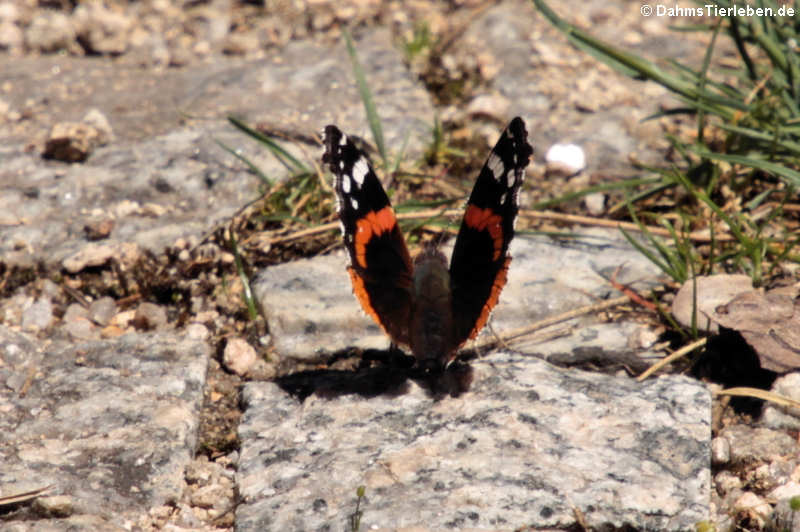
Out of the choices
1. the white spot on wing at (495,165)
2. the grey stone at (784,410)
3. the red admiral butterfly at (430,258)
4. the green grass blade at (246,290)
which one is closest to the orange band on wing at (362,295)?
the red admiral butterfly at (430,258)

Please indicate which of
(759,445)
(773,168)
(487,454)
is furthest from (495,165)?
(759,445)

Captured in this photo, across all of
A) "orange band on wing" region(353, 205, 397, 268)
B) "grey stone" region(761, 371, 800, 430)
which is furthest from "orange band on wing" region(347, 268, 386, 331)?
"grey stone" region(761, 371, 800, 430)

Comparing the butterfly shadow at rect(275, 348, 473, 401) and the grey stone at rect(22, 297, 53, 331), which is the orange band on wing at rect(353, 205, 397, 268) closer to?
the butterfly shadow at rect(275, 348, 473, 401)

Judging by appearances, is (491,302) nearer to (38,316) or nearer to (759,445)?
(759,445)

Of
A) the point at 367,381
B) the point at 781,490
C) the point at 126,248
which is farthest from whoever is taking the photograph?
the point at 126,248

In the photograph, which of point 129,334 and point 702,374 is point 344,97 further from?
point 702,374

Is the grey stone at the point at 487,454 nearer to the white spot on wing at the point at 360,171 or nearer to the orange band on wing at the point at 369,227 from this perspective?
the orange band on wing at the point at 369,227

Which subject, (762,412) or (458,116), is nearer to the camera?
(762,412)

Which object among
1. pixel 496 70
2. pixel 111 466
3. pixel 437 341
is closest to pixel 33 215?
pixel 111 466
